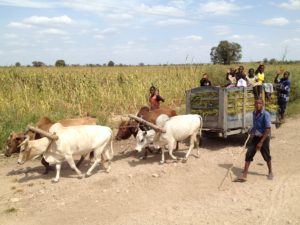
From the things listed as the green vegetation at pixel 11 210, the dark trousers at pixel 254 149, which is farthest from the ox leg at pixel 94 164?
the dark trousers at pixel 254 149

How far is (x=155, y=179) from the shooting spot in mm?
7832

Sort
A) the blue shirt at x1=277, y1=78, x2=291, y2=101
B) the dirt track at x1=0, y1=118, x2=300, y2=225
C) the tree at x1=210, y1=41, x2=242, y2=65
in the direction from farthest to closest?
the tree at x1=210, y1=41, x2=242, y2=65 → the blue shirt at x1=277, y1=78, x2=291, y2=101 → the dirt track at x1=0, y1=118, x2=300, y2=225

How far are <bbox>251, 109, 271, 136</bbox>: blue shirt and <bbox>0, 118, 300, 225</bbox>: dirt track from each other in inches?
39.8

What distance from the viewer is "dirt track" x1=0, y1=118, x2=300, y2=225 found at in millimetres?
6070

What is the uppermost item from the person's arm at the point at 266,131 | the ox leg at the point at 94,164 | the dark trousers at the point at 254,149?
the person's arm at the point at 266,131

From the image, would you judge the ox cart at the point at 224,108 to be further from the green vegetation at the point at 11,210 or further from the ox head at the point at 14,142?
the green vegetation at the point at 11,210

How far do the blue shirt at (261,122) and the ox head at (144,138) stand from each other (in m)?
2.37

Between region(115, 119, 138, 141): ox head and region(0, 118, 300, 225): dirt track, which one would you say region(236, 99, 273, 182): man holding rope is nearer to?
region(0, 118, 300, 225): dirt track

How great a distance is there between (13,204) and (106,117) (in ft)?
22.8

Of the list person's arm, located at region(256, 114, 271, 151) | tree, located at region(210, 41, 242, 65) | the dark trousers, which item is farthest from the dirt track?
tree, located at region(210, 41, 242, 65)

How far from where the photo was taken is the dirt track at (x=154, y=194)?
19.9 ft

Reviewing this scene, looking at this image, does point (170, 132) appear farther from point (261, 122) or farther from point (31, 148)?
point (31, 148)

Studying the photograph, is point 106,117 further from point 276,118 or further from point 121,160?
point 276,118

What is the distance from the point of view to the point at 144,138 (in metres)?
8.65
